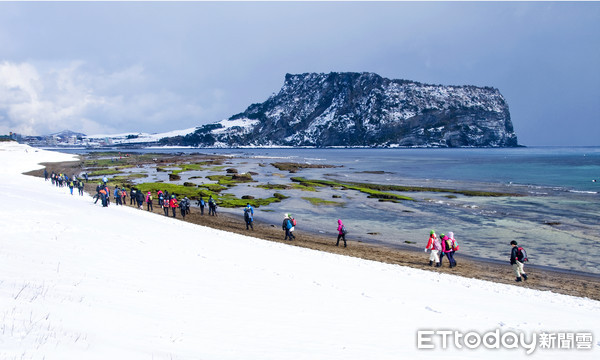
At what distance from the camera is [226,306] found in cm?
843

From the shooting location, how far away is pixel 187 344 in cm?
617

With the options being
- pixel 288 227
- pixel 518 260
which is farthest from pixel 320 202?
pixel 518 260

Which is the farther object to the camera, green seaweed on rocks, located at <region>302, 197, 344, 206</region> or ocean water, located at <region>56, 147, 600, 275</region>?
green seaweed on rocks, located at <region>302, 197, 344, 206</region>

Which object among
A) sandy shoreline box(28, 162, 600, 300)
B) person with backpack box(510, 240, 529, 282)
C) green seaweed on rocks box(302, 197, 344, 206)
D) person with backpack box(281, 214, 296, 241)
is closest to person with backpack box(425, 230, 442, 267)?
sandy shoreline box(28, 162, 600, 300)

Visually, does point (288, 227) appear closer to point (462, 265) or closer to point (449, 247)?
point (449, 247)

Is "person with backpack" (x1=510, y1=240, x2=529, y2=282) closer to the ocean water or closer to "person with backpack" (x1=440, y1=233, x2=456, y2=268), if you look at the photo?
"person with backpack" (x1=440, y1=233, x2=456, y2=268)

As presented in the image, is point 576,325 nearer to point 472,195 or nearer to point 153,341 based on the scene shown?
point 153,341

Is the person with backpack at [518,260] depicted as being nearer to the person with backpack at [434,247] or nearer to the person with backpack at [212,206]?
the person with backpack at [434,247]

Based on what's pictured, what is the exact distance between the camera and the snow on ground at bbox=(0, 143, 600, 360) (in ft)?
19.6

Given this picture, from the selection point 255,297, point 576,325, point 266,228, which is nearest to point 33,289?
point 255,297

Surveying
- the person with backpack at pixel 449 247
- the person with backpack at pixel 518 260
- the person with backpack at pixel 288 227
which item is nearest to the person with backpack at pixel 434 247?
the person with backpack at pixel 449 247

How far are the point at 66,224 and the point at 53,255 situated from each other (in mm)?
6598

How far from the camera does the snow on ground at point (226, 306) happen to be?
19.6 feet

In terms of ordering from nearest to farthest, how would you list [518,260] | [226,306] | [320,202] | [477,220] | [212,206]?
1. [226,306]
2. [518,260]
3. [477,220]
4. [212,206]
5. [320,202]
